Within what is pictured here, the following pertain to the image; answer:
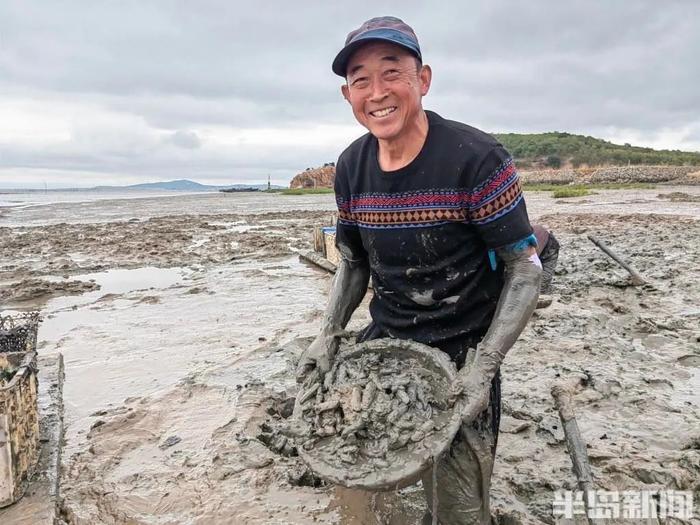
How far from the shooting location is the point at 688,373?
3.78 metres

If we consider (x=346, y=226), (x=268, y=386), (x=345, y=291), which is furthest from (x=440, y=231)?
(x=268, y=386)

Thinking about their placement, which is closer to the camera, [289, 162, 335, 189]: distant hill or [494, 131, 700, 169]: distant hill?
[494, 131, 700, 169]: distant hill

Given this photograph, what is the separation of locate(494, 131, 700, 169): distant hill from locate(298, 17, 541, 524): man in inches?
1721

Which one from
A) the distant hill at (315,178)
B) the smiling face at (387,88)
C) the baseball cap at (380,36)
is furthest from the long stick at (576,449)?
the distant hill at (315,178)

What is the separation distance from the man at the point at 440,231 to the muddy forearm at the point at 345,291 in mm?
208

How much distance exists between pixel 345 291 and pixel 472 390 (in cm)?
88

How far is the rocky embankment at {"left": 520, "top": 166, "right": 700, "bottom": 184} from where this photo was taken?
31.2 m

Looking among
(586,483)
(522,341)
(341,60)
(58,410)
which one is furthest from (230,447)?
(522,341)

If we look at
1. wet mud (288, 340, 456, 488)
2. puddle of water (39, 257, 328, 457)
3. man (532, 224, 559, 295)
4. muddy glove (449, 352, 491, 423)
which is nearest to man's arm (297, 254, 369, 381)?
wet mud (288, 340, 456, 488)

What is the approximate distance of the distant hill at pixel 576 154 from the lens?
46.1 m

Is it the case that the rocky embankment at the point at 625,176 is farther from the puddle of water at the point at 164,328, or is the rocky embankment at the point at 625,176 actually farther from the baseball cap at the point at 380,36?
the baseball cap at the point at 380,36

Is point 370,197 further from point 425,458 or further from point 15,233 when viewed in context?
point 15,233

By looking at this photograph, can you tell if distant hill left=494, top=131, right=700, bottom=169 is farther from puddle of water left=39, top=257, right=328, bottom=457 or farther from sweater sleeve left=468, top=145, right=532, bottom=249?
sweater sleeve left=468, top=145, right=532, bottom=249

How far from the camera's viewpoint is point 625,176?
111 feet
